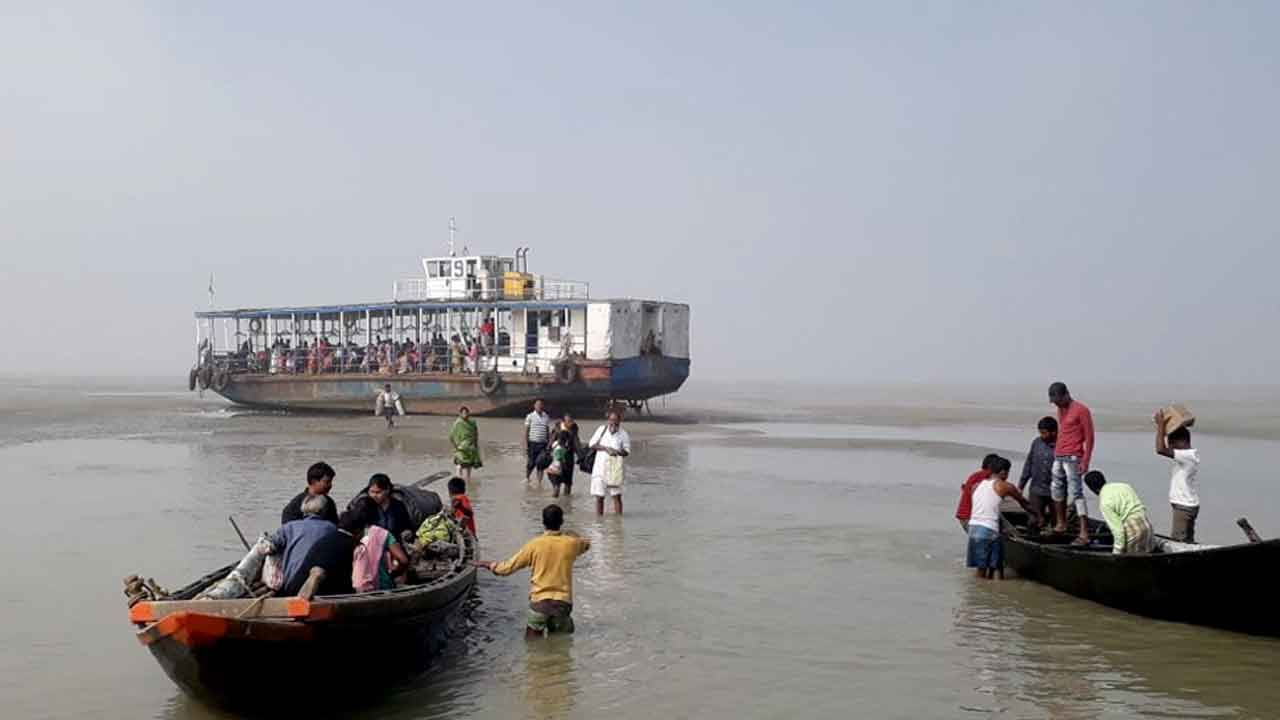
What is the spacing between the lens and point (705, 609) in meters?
9.88

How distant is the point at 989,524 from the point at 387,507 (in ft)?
19.3

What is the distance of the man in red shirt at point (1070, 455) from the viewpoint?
10.5 meters

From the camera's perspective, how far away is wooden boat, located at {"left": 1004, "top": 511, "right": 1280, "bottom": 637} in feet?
27.6

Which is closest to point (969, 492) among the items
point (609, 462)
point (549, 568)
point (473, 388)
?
point (609, 462)

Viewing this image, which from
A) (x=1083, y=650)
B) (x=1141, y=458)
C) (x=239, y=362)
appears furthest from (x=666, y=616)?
(x=239, y=362)

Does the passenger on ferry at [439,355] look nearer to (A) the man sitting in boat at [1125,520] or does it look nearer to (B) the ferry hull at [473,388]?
(B) the ferry hull at [473,388]

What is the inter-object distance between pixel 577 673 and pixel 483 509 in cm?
789

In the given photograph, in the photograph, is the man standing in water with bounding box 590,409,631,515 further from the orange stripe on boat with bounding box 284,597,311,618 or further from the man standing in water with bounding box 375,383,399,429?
the man standing in water with bounding box 375,383,399,429

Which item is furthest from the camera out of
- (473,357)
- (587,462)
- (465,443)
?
(473,357)

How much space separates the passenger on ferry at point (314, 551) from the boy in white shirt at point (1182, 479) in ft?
23.1

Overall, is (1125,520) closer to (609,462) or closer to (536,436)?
(609,462)

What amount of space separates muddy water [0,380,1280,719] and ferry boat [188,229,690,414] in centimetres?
991

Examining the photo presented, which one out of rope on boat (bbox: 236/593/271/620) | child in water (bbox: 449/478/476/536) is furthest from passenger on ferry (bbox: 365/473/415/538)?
rope on boat (bbox: 236/593/271/620)

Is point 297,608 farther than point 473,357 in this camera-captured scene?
No
